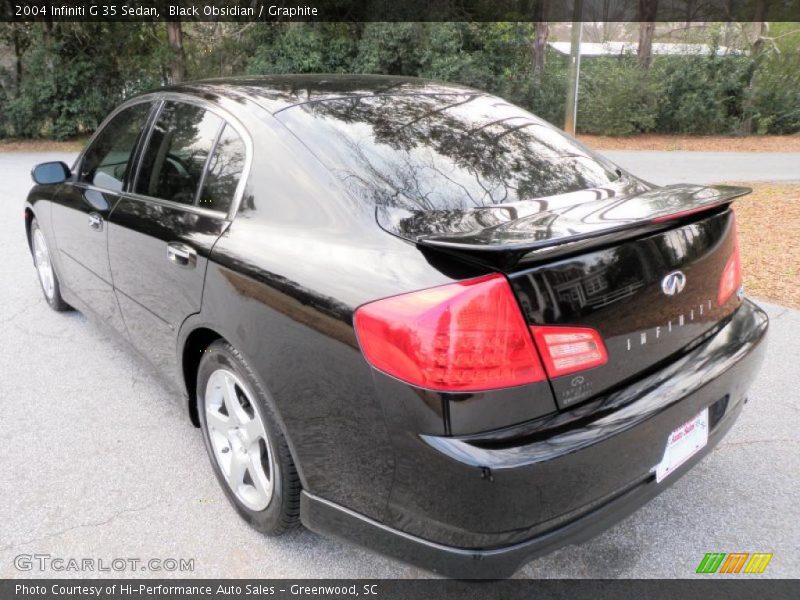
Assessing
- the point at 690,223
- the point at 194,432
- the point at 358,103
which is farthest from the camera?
the point at 194,432

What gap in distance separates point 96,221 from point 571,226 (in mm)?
2616

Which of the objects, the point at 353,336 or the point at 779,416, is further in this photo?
the point at 779,416

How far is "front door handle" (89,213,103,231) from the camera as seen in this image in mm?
3293

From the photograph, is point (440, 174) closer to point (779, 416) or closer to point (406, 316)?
point (406, 316)

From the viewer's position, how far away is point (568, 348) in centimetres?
171

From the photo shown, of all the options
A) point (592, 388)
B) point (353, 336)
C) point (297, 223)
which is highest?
point (297, 223)

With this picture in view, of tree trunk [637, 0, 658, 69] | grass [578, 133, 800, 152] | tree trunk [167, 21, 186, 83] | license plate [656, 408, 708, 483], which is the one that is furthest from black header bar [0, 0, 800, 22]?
license plate [656, 408, 708, 483]

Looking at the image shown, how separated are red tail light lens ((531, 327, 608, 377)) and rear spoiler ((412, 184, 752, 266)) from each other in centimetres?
21

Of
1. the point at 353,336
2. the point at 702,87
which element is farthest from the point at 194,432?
the point at 702,87

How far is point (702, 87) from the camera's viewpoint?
1969 cm

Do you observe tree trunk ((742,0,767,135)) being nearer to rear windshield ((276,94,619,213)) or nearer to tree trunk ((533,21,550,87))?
tree trunk ((533,21,550,87))

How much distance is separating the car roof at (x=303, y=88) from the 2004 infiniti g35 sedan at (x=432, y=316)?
0.06 feet

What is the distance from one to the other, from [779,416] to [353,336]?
2.56 metres

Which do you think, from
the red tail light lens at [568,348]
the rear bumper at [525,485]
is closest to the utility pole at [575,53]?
the rear bumper at [525,485]
